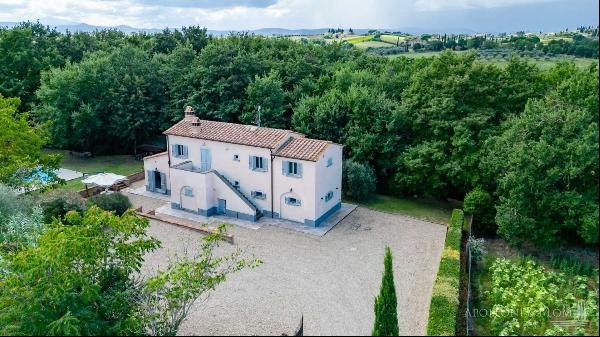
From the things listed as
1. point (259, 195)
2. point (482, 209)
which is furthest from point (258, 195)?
point (482, 209)

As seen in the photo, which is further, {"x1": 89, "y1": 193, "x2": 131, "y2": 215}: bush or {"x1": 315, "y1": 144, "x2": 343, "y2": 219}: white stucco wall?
{"x1": 89, "y1": 193, "x2": 131, "y2": 215}: bush

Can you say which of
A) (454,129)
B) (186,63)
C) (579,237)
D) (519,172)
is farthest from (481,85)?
(186,63)

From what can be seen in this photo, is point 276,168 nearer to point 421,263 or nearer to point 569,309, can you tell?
point 421,263

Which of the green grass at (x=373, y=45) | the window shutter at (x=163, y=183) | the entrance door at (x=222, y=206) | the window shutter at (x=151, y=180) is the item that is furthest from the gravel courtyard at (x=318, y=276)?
the green grass at (x=373, y=45)

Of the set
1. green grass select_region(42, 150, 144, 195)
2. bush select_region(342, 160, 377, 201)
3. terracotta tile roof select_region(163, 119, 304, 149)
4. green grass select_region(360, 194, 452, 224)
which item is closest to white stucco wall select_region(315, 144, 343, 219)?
bush select_region(342, 160, 377, 201)

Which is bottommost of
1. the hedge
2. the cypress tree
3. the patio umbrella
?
the hedge

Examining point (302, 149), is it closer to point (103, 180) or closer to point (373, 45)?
point (103, 180)

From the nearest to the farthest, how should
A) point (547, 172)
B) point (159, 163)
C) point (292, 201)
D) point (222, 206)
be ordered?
point (547, 172)
point (292, 201)
point (222, 206)
point (159, 163)

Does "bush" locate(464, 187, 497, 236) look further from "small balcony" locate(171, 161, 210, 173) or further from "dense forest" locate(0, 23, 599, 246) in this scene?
"small balcony" locate(171, 161, 210, 173)

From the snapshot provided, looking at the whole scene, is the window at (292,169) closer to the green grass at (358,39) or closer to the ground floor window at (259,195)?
the ground floor window at (259,195)
